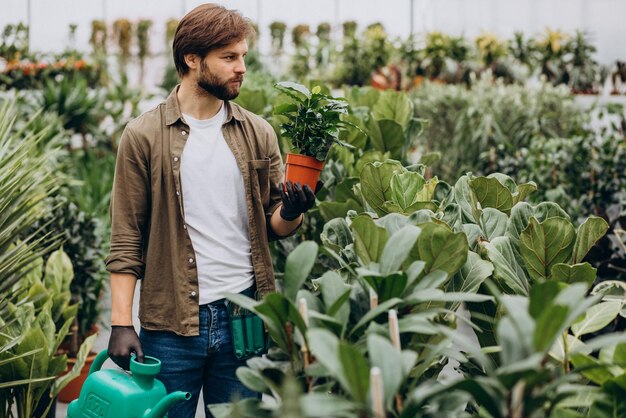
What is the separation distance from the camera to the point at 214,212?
251 centimetres

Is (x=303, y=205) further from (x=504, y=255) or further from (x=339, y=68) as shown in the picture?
(x=339, y=68)

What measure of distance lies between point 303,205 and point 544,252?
72cm

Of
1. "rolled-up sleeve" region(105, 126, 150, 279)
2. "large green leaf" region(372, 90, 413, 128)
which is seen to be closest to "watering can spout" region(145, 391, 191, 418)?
"rolled-up sleeve" region(105, 126, 150, 279)

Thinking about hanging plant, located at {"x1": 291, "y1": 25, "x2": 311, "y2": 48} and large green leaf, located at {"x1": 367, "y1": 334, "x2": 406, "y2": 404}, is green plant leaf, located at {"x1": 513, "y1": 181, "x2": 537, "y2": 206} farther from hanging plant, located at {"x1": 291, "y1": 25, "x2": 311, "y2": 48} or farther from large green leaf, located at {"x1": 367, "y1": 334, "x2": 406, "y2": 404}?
hanging plant, located at {"x1": 291, "y1": 25, "x2": 311, "y2": 48}

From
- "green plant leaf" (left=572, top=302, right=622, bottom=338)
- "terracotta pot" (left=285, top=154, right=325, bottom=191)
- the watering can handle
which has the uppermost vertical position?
"terracotta pot" (left=285, top=154, right=325, bottom=191)

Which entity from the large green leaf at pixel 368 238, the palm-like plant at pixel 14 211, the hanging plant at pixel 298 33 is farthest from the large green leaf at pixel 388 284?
the hanging plant at pixel 298 33

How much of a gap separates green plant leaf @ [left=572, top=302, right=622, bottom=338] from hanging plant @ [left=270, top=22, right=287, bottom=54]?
66.8 feet

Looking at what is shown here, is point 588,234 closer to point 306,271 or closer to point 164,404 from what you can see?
point 306,271

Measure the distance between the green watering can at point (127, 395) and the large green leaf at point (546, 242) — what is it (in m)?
0.88

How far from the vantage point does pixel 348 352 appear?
117 centimetres

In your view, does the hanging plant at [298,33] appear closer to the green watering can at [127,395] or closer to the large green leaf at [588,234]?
the green watering can at [127,395]

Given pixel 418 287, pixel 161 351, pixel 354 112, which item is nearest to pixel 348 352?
pixel 418 287

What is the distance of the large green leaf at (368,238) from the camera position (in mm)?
1662

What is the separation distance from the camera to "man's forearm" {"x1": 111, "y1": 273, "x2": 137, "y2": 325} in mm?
2414
